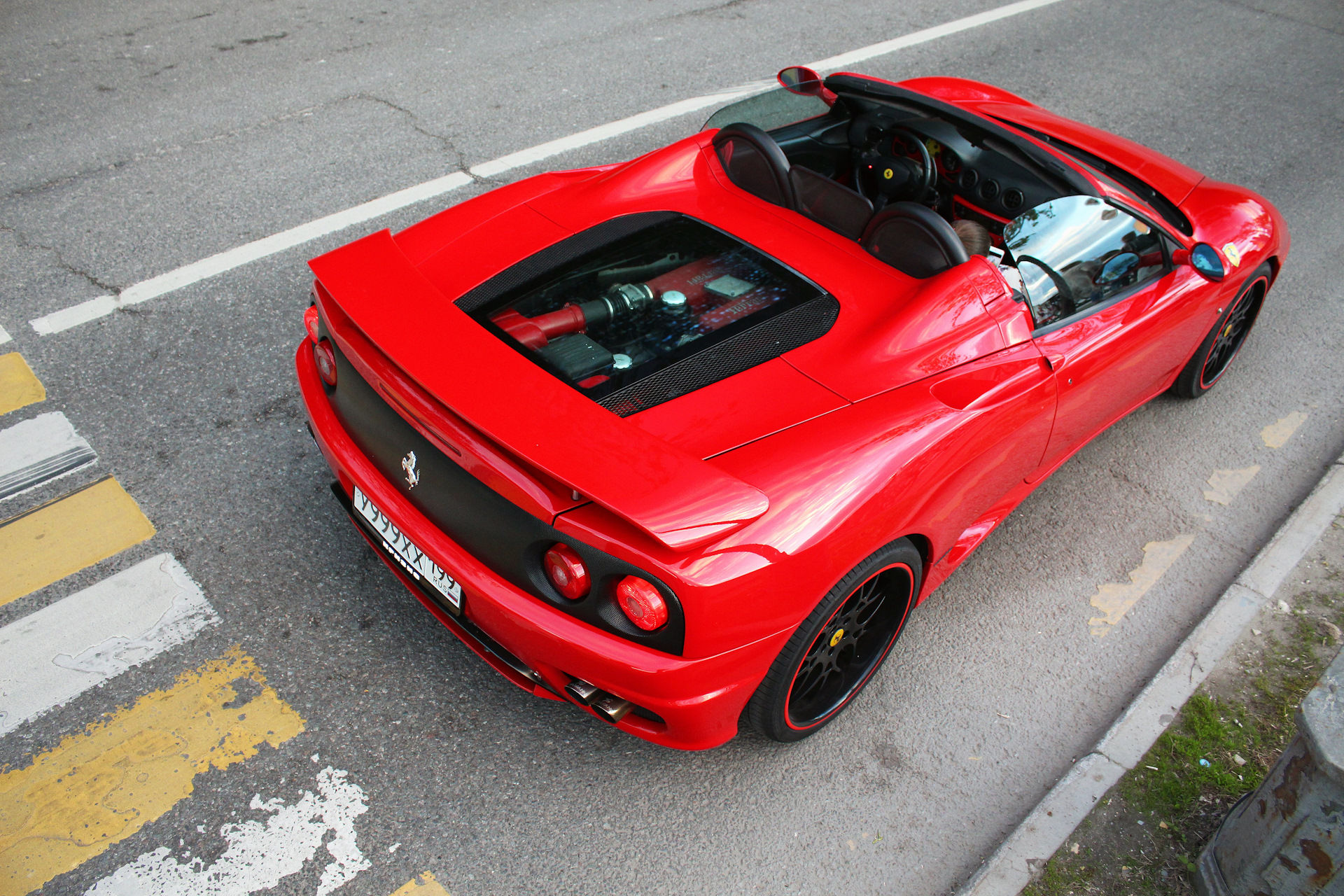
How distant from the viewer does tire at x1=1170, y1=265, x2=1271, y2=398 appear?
12.8ft

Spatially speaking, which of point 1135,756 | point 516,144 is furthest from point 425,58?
point 1135,756

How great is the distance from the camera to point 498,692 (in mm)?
A: 2820

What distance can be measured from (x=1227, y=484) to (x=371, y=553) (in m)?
3.36

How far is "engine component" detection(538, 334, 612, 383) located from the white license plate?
1.98ft

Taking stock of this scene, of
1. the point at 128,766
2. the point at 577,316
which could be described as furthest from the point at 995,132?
the point at 128,766

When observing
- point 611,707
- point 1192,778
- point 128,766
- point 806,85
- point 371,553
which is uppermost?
point 806,85

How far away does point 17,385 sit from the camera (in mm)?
3785

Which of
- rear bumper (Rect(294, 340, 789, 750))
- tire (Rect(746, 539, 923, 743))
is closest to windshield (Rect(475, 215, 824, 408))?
rear bumper (Rect(294, 340, 789, 750))

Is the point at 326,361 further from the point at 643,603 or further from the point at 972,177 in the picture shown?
the point at 972,177

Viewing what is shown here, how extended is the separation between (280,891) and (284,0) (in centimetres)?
727

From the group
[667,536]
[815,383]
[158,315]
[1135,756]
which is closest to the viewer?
[667,536]

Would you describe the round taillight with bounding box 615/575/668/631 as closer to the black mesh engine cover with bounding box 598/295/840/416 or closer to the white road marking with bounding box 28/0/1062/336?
the black mesh engine cover with bounding box 598/295/840/416

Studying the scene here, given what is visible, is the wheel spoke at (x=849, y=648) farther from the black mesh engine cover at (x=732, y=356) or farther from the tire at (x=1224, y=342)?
the tire at (x=1224, y=342)

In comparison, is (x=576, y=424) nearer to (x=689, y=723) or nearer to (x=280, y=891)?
(x=689, y=723)
